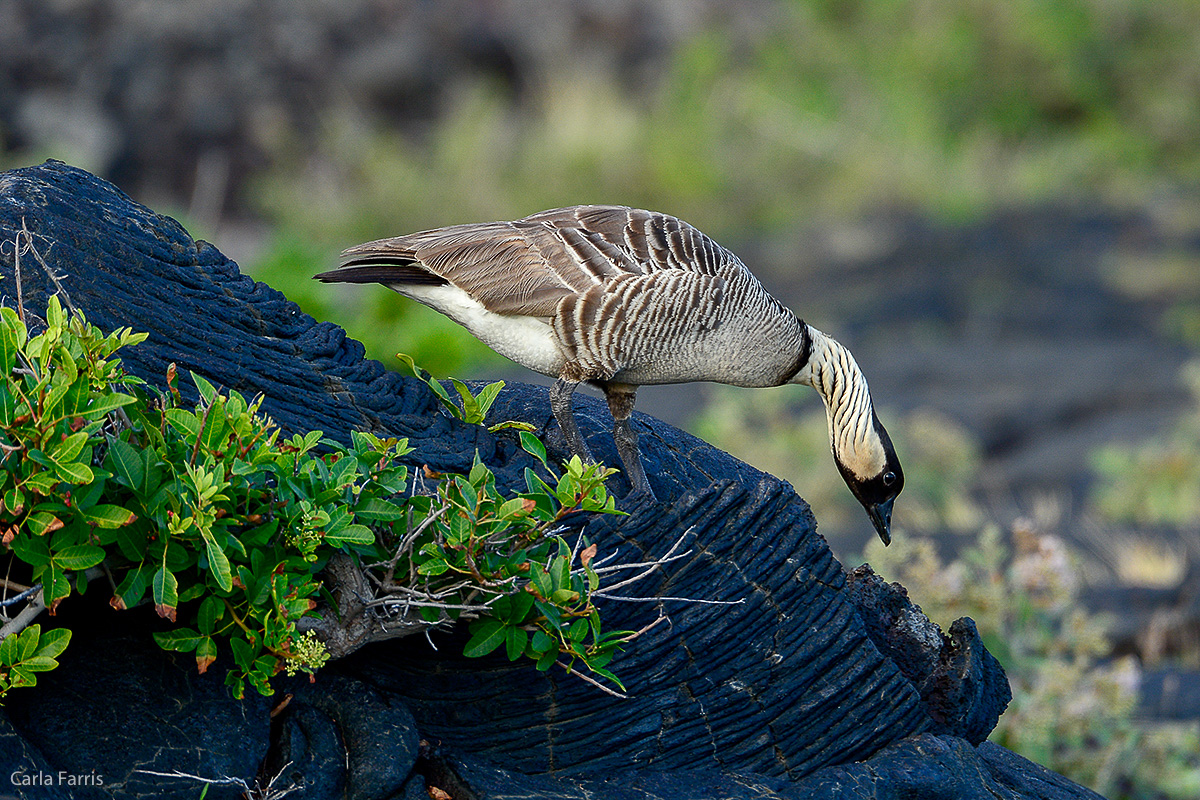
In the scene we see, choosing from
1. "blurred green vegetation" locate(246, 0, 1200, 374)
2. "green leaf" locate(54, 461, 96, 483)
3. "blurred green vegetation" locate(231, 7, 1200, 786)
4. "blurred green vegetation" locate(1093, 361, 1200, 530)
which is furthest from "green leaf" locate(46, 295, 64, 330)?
"blurred green vegetation" locate(246, 0, 1200, 374)

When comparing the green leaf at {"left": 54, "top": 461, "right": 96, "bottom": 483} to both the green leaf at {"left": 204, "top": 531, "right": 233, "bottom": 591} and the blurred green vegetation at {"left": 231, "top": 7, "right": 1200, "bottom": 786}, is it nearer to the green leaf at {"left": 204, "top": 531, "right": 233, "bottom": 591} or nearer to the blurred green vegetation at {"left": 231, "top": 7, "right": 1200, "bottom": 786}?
the green leaf at {"left": 204, "top": 531, "right": 233, "bottom": 591}

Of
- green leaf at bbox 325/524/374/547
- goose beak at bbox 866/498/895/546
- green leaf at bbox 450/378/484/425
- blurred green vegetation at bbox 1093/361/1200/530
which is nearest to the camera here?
green leaf at bbox 325/524/374/547

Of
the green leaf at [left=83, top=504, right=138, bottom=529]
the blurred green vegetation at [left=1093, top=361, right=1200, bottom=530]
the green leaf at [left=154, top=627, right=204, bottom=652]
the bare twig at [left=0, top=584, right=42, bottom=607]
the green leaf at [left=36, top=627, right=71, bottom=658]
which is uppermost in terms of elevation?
the blurred green vegetation at [left=1093, top=361, right=1200, bottom=530]

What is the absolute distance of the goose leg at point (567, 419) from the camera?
345 centimetres

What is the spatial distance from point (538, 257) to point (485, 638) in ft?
4.84

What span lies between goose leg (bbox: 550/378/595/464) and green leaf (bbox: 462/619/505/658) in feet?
2.77

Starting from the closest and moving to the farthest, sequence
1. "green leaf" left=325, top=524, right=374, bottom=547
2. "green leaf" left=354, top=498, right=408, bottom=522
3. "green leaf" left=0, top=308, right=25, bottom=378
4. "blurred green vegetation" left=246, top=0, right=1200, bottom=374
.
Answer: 1. "green leaf" left=0, top=308, right=25, bottom=378
2. "green leaf" left=325, top=524, right=374, bottom=547
3. "green leaf" left=354, top=498, right=408, bottom=522
4. "blurred green vegetation" left=246, top=0, right=1200, bottom=374

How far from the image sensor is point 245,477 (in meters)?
2.40

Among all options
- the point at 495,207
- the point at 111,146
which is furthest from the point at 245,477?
the point at 111,146

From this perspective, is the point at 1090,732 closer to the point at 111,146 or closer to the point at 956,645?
the point at 956,645

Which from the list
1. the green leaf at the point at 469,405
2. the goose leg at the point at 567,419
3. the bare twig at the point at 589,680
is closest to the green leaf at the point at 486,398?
the green leaf at the point at 469,405

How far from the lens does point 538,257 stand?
148 inches

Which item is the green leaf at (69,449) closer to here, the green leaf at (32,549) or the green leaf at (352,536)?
the green leaf at (32,549)

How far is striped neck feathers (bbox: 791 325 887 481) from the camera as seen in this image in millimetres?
3992
